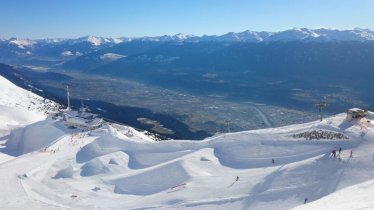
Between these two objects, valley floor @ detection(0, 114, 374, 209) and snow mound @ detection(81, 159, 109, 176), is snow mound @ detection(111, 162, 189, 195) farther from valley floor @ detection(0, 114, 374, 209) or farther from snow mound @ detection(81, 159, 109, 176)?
snow mound @ detection(81, 159, 109, 176)

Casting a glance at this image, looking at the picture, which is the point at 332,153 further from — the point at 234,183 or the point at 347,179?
the point at 234,183

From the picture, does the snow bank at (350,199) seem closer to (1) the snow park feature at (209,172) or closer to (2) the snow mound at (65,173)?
(1) the snow park feature at (209,172)

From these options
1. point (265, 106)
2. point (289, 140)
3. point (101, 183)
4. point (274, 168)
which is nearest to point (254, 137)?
point (289, 140)

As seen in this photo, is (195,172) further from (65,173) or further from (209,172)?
(65,173)

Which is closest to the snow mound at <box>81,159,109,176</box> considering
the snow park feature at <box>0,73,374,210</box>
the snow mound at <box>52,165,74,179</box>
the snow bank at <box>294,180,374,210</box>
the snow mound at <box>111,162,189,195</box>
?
the snow park feature at <box>0,73,374,210</box>

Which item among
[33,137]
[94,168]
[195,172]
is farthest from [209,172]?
[33,137]
